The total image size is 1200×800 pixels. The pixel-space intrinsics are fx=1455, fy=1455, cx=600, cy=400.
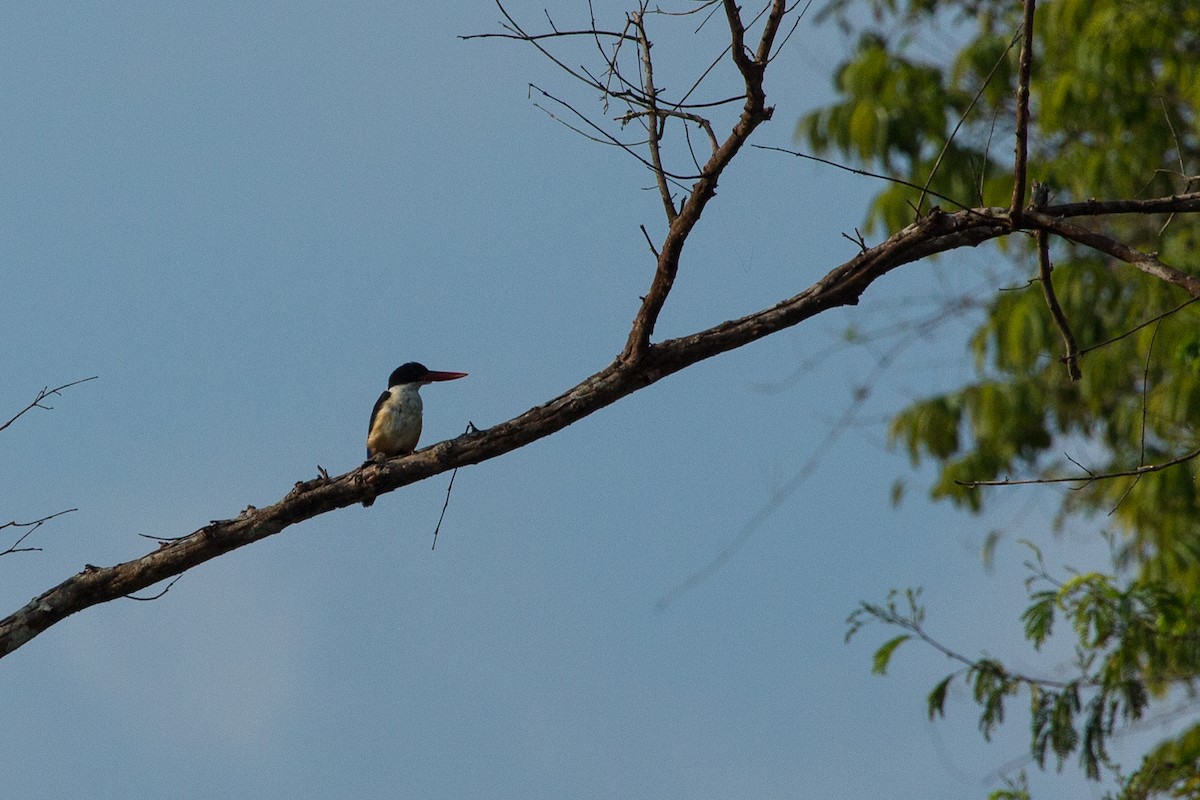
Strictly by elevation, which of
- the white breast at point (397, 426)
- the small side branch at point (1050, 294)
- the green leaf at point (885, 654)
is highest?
the white breast at point (397, 426)

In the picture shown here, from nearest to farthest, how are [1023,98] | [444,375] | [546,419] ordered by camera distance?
[1023,98]
[546,419]
[444,375]

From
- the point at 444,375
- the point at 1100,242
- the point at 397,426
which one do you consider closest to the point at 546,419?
the point at 1100,242

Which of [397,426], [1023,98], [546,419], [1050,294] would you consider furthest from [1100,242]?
[397,426]

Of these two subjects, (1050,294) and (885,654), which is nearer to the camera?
(1050,294)

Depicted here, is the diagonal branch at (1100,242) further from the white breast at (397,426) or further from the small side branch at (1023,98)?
the white breast at (397,426)

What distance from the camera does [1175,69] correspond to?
8.33 meters

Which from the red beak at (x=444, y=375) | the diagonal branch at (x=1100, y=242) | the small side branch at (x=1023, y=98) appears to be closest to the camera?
the small side branch at (x=1023, y=98)

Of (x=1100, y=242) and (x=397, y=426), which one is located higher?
(x=397, y=426)

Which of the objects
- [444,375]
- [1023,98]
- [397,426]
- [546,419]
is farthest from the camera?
[444,375]

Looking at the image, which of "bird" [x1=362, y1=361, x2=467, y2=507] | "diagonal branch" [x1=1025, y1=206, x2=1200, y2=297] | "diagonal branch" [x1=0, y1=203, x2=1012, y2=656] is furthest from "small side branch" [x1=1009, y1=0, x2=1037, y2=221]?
"bird" [x1=362, y1=361, x2=467, y2=507]

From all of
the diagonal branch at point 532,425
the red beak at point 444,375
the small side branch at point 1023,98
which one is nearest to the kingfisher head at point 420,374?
the red beak at point 444,375

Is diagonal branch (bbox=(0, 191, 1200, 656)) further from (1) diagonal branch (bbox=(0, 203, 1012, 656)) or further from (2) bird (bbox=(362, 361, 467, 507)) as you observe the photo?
(2) bird (bbox=(362, 361, 467, 507))

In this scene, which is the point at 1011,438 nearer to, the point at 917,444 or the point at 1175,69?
the point at 917,444

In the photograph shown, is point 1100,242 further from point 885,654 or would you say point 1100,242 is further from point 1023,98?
point 885,654
